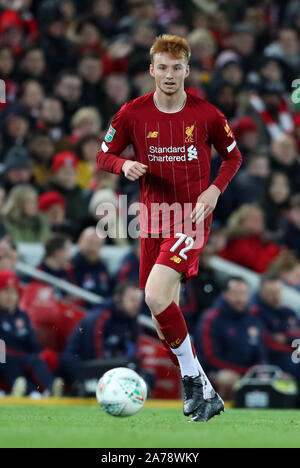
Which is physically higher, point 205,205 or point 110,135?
point 110,135

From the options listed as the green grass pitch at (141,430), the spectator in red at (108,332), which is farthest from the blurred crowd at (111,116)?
the green grass pitch at (141,430)

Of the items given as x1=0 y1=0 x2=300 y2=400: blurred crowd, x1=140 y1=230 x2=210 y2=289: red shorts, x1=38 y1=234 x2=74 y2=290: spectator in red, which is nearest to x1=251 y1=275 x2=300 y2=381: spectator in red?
x1=0 y1=0 x2=300 y2=400: blurred crowd

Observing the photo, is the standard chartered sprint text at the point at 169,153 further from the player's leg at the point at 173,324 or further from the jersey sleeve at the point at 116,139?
the player's leg at the point at 173,324

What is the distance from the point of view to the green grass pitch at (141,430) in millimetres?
5910

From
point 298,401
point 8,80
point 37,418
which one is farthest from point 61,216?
point 37,418

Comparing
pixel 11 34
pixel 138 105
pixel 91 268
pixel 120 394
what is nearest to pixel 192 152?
pixel 138 105

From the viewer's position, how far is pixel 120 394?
23.5 ft

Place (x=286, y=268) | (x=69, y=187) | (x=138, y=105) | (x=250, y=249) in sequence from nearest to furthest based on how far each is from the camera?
(x=138, y=105) < (x=286, y=268) < (x=69, y=187) < (x=250, y=249)

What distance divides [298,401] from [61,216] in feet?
11.5

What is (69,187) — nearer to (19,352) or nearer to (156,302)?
(19,352)

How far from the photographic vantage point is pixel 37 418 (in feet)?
25.3

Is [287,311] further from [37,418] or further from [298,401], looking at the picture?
[37,418]

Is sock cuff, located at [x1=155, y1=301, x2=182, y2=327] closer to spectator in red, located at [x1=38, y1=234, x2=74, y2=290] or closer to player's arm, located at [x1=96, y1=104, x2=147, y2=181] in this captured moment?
player's arm, located at [x1=96, y1=104, x2=147, y2=181]

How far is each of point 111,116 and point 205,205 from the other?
6894 mm
